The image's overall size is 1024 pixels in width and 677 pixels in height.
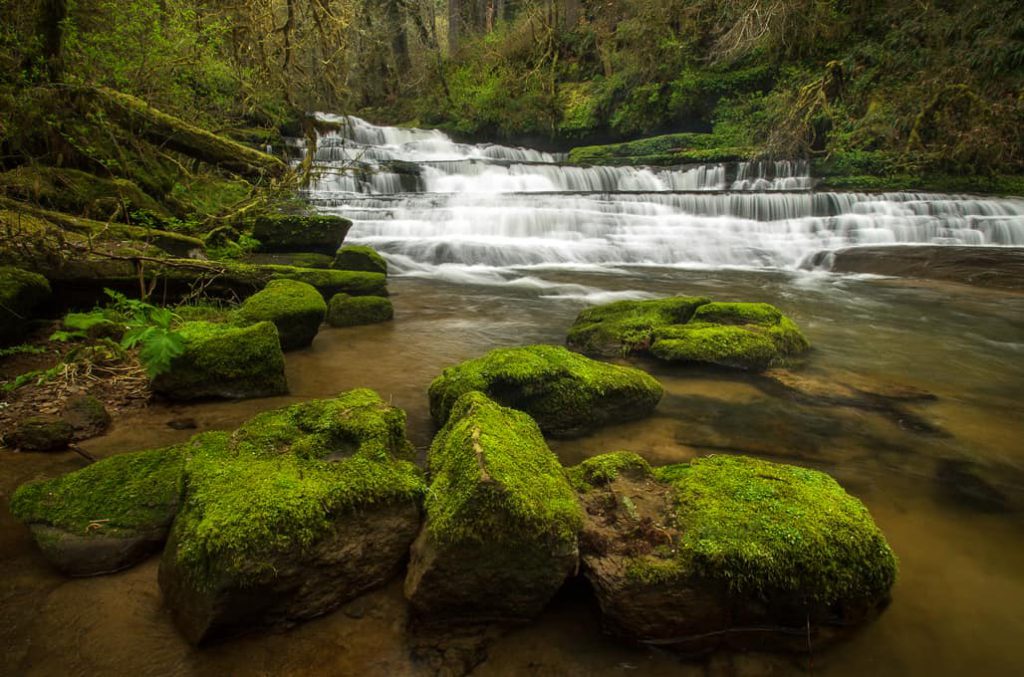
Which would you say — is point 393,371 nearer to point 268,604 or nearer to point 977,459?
point 268,604

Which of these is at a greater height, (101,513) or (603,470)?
(603,470)

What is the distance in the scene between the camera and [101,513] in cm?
237

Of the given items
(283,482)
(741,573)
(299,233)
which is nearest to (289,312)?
(283,482)

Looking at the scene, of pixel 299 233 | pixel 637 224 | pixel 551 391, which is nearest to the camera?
pixel 551 391

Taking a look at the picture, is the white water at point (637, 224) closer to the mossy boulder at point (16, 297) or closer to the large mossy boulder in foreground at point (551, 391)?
the large mossy boulder in foreground at point (551, 391)

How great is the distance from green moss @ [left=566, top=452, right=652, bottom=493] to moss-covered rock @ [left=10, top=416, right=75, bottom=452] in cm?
293

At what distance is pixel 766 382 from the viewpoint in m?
4.73

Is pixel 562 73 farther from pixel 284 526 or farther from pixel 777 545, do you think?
pixel 284 526

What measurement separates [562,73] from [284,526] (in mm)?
27438

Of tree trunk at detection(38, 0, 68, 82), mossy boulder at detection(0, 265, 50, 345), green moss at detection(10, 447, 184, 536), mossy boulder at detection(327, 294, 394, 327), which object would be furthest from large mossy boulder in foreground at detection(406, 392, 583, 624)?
tree trunk at detection(38, 0, 68, 82)

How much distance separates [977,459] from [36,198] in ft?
27.3

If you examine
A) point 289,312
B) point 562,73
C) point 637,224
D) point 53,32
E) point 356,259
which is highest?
point 562,73

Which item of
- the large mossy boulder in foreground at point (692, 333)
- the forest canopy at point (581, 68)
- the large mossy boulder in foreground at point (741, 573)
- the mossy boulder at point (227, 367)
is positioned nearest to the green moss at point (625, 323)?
the large mossy boulder in foreground at point (692, 333)

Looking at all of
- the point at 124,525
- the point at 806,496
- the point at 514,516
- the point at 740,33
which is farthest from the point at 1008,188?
the point at 124,525
